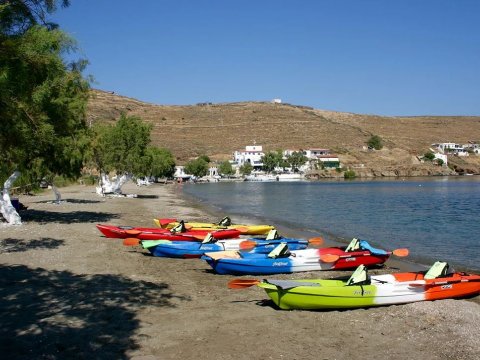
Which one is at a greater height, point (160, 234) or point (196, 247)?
point (160, 234)

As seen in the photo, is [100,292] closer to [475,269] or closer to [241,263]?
[241,263]

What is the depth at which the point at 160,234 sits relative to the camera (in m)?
19.2

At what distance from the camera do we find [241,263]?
563 inches

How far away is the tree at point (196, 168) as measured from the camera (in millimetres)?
128375

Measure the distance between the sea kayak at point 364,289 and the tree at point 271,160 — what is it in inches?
5114

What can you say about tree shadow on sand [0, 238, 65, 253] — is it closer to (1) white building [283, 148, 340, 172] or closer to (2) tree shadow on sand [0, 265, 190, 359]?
(2) tree shadow on sand [0, 265, 190, 359]

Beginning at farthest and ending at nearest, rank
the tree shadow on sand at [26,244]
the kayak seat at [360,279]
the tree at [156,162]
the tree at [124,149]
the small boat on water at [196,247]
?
the tree at [156,162]
the tree at [124,149]
the small boat on water at [196,247]
the tree shadow on sand at [26,244]
the kayak seat at [360,279]

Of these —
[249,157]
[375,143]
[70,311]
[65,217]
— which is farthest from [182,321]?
[375,143]

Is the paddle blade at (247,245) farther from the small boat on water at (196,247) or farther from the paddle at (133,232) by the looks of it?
the paddle at (133,232)

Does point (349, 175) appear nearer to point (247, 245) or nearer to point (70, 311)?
point (247, 245)

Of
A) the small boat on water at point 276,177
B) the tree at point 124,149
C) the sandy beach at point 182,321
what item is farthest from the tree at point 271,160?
the sandy beach at point 182,321

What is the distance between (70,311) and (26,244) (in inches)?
320

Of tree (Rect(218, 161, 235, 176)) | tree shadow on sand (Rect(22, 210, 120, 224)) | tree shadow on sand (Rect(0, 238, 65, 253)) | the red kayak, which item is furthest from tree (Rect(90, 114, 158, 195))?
tree (Rect(218, 161, 235, 176))

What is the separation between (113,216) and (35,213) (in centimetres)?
430
